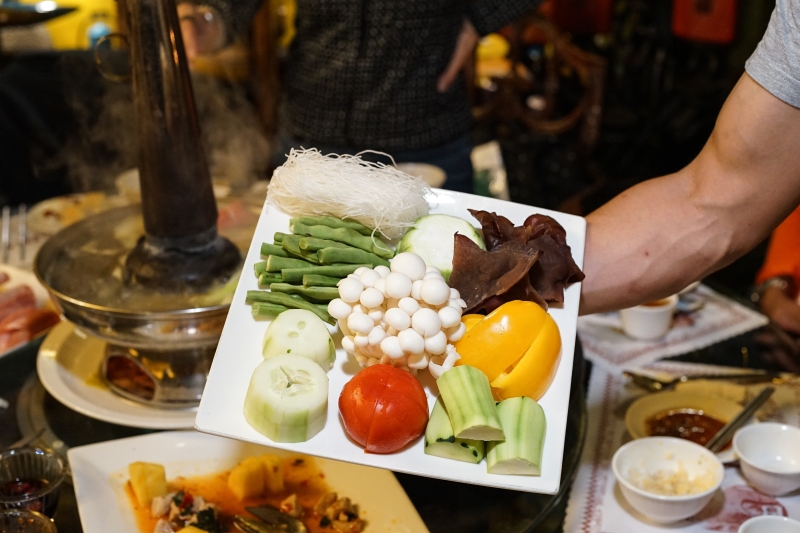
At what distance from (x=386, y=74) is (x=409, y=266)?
7.00 ft

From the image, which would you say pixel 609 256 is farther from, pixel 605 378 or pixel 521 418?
pixel 605 378

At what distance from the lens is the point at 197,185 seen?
6.22ft

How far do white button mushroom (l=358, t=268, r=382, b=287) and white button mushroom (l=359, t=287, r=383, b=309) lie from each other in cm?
3

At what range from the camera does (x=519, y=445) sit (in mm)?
1278

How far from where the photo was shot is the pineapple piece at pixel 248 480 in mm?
1718

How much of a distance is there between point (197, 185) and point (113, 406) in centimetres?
66

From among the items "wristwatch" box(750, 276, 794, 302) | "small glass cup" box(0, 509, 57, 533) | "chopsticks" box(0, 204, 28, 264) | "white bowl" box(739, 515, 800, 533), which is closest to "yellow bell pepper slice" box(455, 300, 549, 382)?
"white bowl" box(739, 515, 800, 533)

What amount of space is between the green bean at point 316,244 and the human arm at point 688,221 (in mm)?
593

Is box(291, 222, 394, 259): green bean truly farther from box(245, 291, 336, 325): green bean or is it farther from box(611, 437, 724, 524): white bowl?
box(611, 437, 724, 524): white bowl

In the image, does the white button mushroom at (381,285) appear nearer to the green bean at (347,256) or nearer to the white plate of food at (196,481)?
the green bean at (347,256)

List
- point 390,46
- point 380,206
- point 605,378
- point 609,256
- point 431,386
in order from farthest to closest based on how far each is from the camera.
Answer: point 390,46, point 605,378, point 609,256, point 380,206, point 431,386

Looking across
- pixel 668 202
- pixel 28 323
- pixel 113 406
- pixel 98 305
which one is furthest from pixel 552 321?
pixel 28 323

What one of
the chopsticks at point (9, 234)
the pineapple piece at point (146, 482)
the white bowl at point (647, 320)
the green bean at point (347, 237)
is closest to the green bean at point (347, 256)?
the green bean at point (347, 237)

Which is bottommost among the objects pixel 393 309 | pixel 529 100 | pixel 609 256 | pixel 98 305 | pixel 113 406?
pixel 529 100
